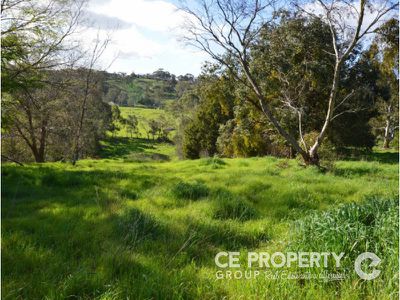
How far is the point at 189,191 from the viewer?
902cm

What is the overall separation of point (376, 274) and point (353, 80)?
84.4 ft

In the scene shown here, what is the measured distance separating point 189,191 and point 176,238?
11.0 feet

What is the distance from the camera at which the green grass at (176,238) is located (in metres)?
3.93

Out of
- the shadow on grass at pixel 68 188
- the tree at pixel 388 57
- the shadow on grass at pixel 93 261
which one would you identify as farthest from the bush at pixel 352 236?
the tree at pixel 388 57

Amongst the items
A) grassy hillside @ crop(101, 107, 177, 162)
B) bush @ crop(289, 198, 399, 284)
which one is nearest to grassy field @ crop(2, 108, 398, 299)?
bush @ crop(289, 198, 399, 284)

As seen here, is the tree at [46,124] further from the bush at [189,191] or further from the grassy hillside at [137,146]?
the grassy hillside at [137,146]

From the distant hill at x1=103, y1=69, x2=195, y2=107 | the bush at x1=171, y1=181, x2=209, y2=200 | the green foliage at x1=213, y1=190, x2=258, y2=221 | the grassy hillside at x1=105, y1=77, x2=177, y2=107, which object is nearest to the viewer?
the green foliage at x1=213, y1=190, x2=258, y2=221

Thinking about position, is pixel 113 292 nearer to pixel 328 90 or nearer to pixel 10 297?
pixel 10 297

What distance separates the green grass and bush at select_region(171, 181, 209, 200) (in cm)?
3

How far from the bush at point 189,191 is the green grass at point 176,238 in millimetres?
29

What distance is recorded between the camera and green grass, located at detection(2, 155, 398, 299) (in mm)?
3928

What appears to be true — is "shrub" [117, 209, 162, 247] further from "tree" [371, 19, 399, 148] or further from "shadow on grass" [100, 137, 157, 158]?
"shadow on grass" [100, 137, 157, 158]

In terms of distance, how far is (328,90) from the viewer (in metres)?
25.1

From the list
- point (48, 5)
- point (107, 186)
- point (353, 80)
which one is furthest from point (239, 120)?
point (107, 186)
